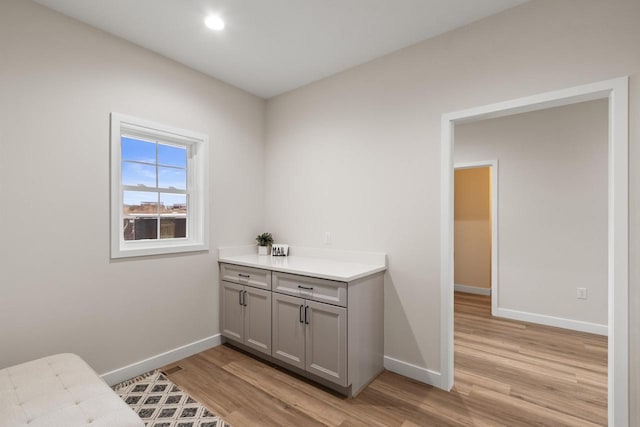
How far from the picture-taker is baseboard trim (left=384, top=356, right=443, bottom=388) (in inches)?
94.0

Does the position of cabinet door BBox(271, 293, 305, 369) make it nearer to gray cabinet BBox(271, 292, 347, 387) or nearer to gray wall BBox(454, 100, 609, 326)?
gray cabinet BBox(271, 292, 347, 387)

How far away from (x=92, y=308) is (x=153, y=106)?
1709 mm

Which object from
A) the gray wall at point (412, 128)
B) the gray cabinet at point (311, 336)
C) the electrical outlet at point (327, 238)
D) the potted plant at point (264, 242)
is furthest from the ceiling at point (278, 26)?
the gray cabinet at point (311, 336)

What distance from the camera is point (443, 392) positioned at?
7.57 feet

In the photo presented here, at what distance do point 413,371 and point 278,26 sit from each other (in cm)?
293

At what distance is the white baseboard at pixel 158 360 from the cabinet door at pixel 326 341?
1.20 metres

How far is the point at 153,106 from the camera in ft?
8.72

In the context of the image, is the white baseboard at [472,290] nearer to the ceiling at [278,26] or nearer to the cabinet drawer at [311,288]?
the cabinet drawer at [311,288]

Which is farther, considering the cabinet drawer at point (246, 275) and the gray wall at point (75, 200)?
the cabinet drawer at point (246, 275)

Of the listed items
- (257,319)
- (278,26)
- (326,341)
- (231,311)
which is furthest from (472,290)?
(278,26)

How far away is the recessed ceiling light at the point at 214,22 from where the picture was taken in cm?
222

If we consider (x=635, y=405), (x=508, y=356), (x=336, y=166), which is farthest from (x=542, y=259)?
(x=336, y=166)

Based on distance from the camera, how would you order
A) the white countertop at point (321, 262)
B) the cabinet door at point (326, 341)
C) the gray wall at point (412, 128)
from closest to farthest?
the gray wall at point (412, 128), the cabinet door at point (326, 341), the white countertop at point (321, 262)

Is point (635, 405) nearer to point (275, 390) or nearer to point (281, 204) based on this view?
point (275, 390)
